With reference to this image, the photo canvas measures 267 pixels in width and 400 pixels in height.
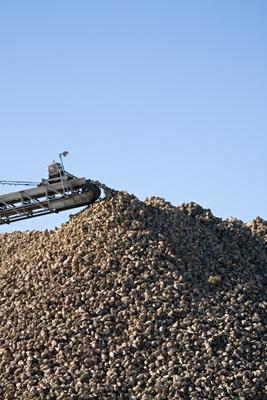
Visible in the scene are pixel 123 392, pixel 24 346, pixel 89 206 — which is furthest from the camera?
pixel 89 206

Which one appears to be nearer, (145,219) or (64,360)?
(64,360)

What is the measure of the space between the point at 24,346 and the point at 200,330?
3.93 metres

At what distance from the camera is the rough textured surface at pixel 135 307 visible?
2183cm

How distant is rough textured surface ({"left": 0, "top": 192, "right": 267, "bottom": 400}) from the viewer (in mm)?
21828

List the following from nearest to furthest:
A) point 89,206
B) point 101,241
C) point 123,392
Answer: point 123,392
point 101,241
point 89,206

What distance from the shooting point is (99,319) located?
2327 cm

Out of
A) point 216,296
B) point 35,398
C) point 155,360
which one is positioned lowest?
point 35,398

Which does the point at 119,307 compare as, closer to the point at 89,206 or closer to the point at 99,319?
the point at 99,319

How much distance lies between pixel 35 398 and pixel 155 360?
8.70 feet

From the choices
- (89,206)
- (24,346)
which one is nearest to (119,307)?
(24,346)

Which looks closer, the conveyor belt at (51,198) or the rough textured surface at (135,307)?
the rough textured surface at (135,307)

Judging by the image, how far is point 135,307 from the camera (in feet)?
77.2

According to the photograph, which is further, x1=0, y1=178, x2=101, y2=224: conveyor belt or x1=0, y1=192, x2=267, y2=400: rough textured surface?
x1=0, y1=178, x2=101, y2=224: conveyor belt

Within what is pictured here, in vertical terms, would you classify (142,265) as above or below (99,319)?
above
